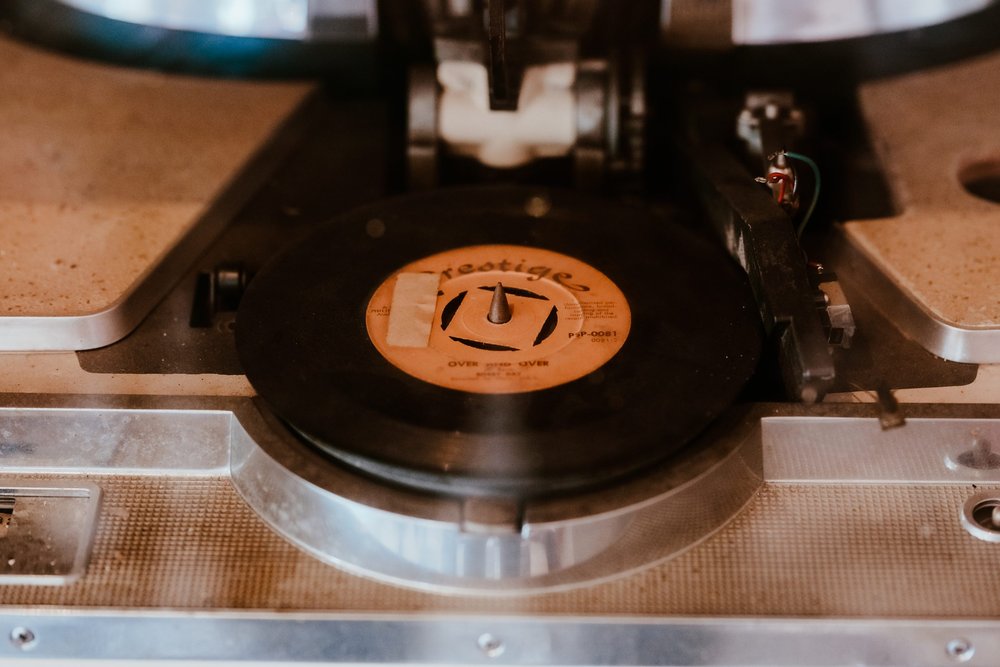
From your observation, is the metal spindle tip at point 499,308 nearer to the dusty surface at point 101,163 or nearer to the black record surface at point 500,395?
the black record surface at point 500,395

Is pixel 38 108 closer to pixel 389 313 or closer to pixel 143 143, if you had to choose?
pixel 143 143

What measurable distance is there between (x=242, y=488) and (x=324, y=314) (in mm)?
154

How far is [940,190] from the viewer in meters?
1.07

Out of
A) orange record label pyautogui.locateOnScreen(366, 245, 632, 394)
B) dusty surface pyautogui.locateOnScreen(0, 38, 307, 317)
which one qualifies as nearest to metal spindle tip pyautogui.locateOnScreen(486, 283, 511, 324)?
orange record label pyautogui.locateOnScreen(366, 245, 632, 394)

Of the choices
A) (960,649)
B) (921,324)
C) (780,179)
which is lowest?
(960,649)

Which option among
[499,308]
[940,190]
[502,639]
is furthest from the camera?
[940,190]

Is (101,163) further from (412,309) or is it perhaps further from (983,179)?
(983,179)

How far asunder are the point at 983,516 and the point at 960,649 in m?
0.12

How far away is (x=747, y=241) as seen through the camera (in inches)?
34.4

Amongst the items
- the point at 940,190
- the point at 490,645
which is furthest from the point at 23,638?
the point at 940,190

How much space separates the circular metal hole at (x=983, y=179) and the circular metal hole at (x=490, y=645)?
2.49ft

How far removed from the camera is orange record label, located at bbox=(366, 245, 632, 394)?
780mm

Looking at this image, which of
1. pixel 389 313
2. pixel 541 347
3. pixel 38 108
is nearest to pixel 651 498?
pixel 541 347

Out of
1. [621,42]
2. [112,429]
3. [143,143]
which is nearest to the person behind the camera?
[112,429]
